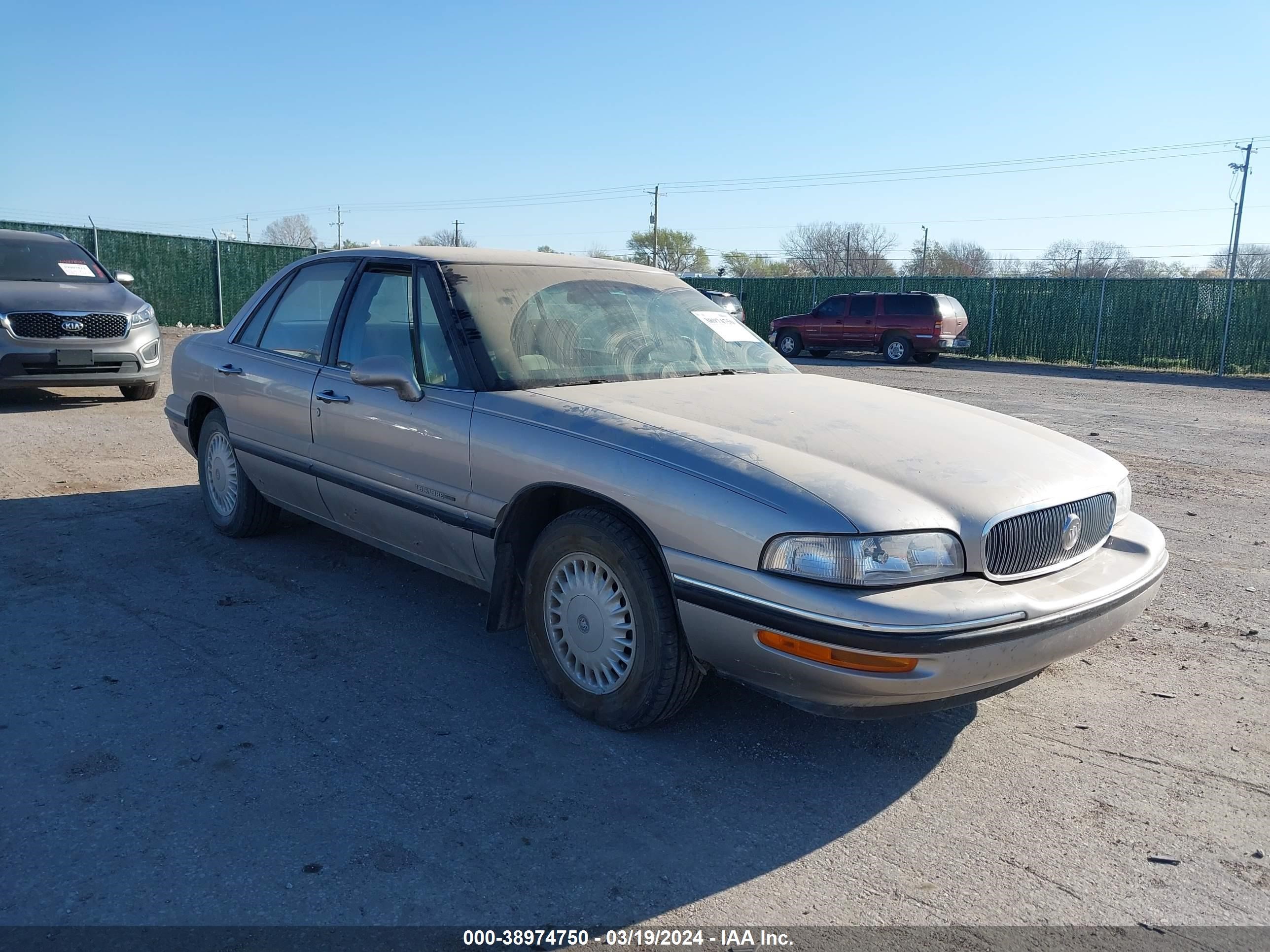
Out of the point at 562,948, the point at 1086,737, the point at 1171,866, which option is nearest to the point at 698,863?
the point at 562,948

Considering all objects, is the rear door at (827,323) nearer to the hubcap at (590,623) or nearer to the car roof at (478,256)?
the car roof at (478,256)

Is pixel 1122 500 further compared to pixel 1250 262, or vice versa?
pixel 1250 262

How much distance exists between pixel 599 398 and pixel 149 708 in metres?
1.95

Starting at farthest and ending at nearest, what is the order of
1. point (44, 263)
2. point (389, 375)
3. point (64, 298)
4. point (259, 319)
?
point (44, 263), point (64, 298), point (259, 319), point (389, 375)

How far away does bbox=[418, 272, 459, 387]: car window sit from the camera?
157 inches

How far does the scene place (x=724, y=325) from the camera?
16.1ft

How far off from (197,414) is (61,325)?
201 inches

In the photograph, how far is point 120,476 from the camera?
7.30m

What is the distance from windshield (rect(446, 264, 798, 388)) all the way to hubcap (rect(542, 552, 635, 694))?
846 mm

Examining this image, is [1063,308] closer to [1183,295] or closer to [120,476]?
[1183,295]

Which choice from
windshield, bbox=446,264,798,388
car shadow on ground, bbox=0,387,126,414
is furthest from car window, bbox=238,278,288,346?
car shadow on ground, bbox=0,387,126,414

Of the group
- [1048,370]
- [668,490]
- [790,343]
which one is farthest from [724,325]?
[790,343]

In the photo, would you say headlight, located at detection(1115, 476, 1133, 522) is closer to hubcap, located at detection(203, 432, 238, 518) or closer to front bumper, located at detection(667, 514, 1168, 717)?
front bumper, located at detection(667, 514, 1168, 717)

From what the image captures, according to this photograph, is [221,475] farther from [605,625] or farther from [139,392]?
[139,392]
